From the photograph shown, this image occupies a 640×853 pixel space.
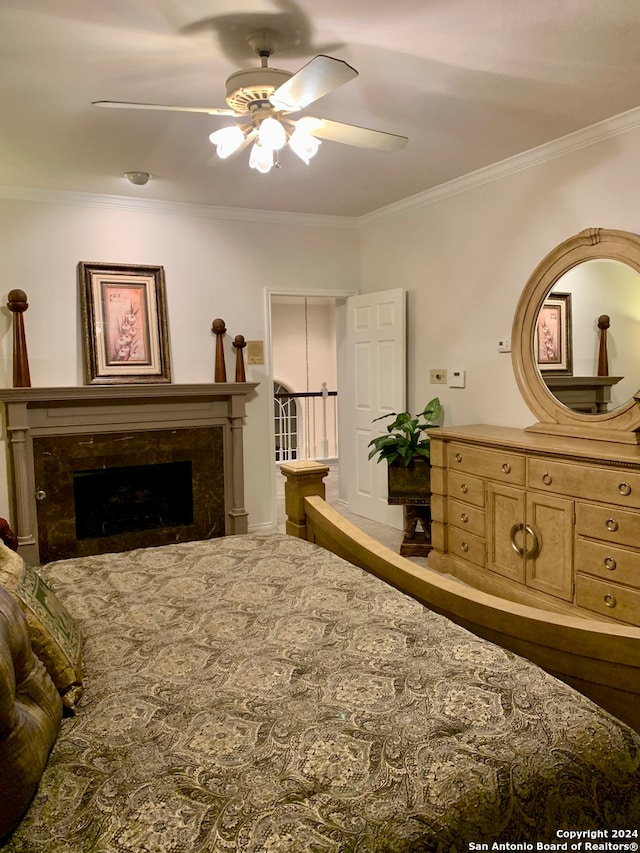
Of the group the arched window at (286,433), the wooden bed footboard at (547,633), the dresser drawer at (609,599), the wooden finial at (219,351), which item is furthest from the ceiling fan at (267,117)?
the arched window at (286,433)

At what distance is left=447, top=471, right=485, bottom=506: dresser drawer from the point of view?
11.5 feet

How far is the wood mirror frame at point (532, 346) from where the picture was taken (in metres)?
3.06

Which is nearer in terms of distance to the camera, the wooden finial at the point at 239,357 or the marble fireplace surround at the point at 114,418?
the marble fireplace surround at the point at 114,418

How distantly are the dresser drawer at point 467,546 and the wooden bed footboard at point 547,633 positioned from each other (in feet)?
5.01

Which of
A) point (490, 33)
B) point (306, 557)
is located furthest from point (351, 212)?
point (306, 557)

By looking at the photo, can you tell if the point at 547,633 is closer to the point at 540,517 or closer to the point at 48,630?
the point at 48,630

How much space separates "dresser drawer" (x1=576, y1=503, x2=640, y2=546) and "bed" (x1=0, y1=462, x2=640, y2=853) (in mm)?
1439

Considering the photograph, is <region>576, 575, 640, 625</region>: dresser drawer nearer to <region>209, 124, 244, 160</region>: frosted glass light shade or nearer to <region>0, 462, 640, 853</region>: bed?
<region>0, 462, 640, 853</region>: bed

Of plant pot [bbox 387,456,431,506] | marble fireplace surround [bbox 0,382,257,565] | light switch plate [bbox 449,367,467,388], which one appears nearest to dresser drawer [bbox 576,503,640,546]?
plant pot [bbox 387,456,431,506]

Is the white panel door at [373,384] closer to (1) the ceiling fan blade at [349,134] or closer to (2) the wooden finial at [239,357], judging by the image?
(2) the wooden finial at [239,357]

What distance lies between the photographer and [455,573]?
3.79 m

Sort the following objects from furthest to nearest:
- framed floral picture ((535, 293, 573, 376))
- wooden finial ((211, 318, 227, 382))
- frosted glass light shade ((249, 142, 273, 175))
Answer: wooden finial ((211, 318, 227, 382))
framed floral picture ((535, 293, 573, 376))
frosted glass light shade ((249, 142, 273, 175))

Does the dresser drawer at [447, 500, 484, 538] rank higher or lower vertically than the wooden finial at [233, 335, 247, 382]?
lower

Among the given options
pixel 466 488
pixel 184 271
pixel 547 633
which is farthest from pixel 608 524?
pixel 184 271
